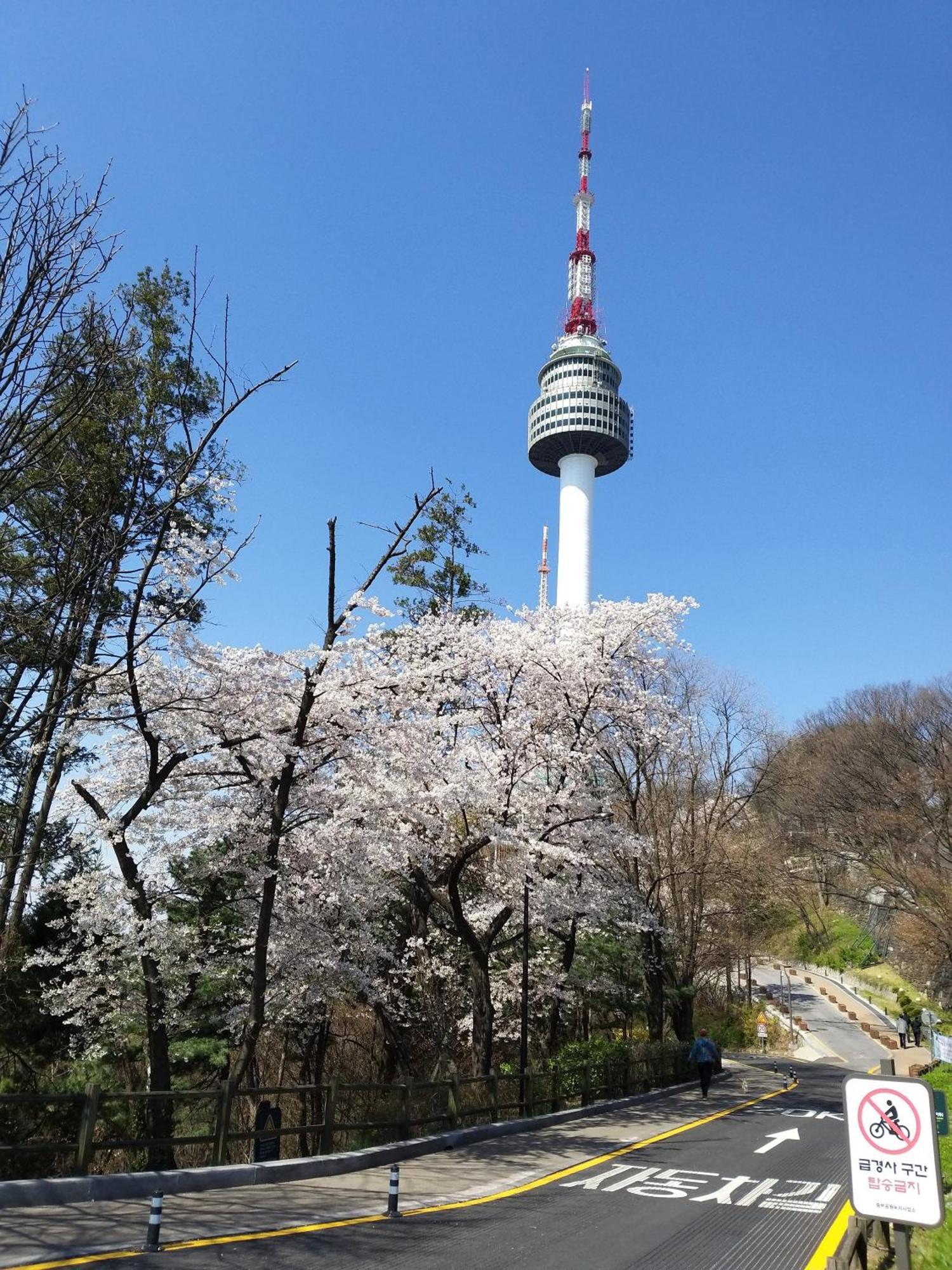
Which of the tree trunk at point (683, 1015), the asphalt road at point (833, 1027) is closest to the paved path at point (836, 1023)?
the asphalt road at point (833, 1027)

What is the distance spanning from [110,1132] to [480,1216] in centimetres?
1417

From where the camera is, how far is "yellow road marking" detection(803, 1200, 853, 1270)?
7.87m

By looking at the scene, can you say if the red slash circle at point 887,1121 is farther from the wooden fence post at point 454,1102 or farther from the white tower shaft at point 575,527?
the white tower shaft at point 575,527

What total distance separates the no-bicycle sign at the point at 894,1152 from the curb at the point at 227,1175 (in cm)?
708

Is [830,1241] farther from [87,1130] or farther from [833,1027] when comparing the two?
[833,1027]

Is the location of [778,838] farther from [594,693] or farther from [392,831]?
[392,831]

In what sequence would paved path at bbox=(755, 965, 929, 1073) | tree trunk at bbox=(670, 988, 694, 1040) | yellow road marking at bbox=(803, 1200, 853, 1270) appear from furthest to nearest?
paved path at bbox=(755, 965, 929, 1073) → tree trunk at bbox=(670, 988, 694, 1040) → yellow road marking at bbox=(803, 1200, 853, 1270)

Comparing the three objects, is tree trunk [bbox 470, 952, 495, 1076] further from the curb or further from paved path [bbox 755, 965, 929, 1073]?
paved path [bbox 755, 965, 929, 1073]

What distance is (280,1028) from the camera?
869 inches

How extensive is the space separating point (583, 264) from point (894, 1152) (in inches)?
4506

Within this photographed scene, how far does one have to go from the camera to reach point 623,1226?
29.8 feet

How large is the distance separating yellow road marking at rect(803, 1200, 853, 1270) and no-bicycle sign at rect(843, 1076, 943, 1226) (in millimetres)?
3233

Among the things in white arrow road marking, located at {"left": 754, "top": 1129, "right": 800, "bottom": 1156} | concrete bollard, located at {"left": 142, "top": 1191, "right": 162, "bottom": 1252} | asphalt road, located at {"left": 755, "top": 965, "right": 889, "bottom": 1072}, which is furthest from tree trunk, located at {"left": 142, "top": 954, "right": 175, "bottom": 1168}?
asphalt road, located at {"left": 755, "top": 965, "right": 889, "bottom": 1072}

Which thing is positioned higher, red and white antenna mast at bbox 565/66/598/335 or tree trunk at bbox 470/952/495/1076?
red and white antenna mast at bbox 565/66/598/335
